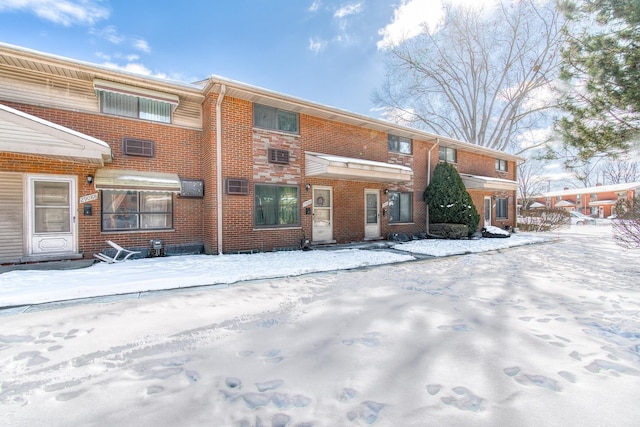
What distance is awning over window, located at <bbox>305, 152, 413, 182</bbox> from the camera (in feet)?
30.5

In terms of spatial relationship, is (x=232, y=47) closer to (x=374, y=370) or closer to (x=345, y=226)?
(x=345, y=226)

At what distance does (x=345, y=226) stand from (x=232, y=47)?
9427mm

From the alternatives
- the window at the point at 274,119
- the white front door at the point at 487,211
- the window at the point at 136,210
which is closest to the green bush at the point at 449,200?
the white front door at the point at 487,211

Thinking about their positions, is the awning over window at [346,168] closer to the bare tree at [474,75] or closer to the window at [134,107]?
the window at [134,107]

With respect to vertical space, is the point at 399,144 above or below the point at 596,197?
above

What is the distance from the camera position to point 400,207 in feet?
42.0

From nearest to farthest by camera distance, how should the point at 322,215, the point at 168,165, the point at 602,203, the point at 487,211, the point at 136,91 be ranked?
the point at 136,91 < the point at 168,165 < the point at 322,215 < the point at 487,211 < the point at 602,203

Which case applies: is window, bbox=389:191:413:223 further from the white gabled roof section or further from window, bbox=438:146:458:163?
the white gabled roof section

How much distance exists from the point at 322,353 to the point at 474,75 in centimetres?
2724

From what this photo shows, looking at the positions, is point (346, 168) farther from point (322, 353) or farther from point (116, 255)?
point (322, 353)

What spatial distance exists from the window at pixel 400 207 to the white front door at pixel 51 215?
10.6 metres

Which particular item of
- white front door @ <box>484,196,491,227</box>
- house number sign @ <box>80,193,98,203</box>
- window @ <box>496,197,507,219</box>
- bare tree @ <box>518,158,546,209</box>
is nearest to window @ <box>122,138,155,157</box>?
house number sign @ <box>80,193,98,203</box>

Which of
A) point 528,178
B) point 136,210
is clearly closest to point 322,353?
point 136,210

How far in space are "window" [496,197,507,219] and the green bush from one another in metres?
5.82
